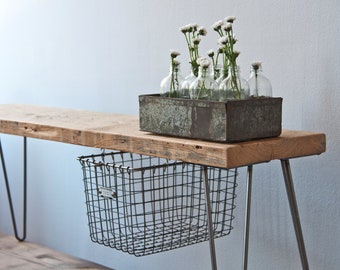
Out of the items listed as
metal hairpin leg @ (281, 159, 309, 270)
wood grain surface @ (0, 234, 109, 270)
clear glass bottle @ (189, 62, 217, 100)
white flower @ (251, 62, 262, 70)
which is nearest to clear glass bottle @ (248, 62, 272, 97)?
white flower @ (251, 62, 262, 70)

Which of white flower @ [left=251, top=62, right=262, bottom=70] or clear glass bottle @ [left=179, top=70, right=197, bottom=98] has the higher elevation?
white flower @ [left=251, top=62, right=262, bottom=70]

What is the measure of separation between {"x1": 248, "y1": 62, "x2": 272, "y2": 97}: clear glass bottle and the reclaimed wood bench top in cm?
13

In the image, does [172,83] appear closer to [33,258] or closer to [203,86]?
[203,86]

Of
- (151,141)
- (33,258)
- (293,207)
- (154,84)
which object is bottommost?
(33,258)

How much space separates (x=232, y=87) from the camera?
76.8 inches

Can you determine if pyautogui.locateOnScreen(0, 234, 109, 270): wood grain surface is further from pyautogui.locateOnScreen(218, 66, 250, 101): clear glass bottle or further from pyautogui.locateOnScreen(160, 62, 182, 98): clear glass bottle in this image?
pyautogui.locateOnScreen(218, 66, 250, 101): clear glass bottle

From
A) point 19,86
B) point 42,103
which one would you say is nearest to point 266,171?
point 42,103

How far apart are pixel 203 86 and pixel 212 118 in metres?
0.15

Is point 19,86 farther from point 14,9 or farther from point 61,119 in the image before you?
point 61,119

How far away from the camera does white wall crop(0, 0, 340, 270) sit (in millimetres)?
2213

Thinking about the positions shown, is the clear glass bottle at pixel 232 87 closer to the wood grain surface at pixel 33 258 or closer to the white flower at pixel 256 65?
the white flower at pixel 256 65

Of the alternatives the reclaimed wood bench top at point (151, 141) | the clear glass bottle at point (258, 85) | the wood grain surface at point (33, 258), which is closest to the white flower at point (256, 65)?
the clear glass bottle at point (258, 85)

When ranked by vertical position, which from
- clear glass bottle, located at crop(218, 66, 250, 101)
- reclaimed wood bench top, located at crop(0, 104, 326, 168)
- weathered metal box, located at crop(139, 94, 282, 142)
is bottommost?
reclaimed wood bench top, located at crop(0, 104, 326, 168)

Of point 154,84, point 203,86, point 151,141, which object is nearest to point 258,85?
point 203,86
